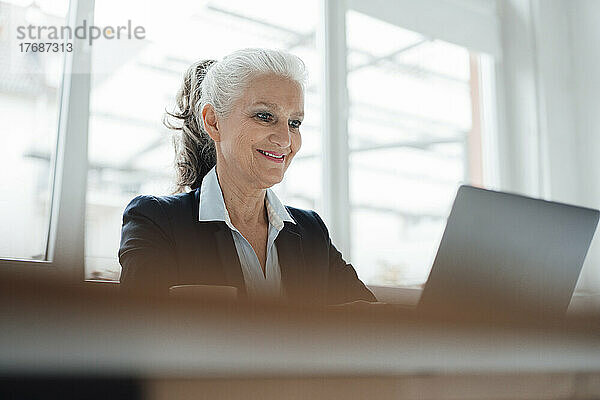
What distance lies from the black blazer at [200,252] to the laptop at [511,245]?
2.02 ft

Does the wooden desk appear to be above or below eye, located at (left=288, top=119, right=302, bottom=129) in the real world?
below

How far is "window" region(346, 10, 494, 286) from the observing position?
295 centimetres

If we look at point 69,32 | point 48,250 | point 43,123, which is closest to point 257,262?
point 48,250

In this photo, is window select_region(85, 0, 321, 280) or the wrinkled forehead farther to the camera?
window select_region(85, 0, 321, 280)

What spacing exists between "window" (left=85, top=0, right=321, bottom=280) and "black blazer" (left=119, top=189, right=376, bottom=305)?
1.36 feet

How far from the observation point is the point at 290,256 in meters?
1.68

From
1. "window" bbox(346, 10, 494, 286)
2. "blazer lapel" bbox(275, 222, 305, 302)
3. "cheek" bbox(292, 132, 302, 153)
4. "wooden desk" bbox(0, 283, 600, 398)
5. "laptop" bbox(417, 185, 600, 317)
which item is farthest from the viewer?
"window" bbox(346, 10, 494, 286)

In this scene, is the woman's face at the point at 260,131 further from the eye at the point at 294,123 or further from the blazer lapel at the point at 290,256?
the blazer lapel at the point at 290,256

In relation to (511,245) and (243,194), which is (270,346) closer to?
(511,245)

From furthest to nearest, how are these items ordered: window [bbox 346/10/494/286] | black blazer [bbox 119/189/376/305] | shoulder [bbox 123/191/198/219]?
window [bbox 346/10/494/286]
shoulder [bbox 123/191/198/219]
black blazer [bbox 119/189/376/305]

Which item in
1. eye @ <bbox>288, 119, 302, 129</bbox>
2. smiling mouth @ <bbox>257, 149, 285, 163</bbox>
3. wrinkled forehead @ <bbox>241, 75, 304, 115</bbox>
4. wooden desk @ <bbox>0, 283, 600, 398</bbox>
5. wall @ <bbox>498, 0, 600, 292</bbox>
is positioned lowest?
wooden desk @ <bbox>0, 283, 600, 398</bbox>

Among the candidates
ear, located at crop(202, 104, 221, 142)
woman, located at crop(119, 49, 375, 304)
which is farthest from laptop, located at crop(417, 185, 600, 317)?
ear, located at crop(202, 104, 221, 142)

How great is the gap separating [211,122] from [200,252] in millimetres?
423

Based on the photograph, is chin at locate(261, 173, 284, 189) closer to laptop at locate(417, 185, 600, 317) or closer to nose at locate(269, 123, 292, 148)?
nose at locate(269, 123, 292, 148)
